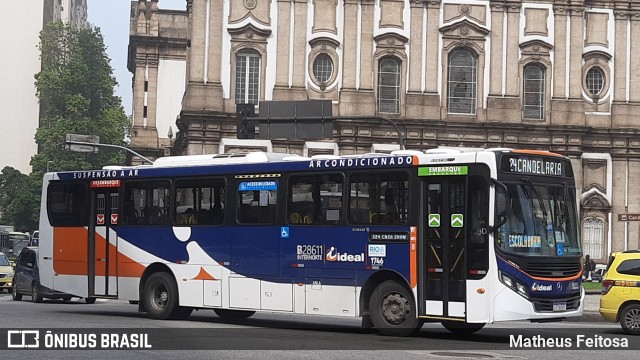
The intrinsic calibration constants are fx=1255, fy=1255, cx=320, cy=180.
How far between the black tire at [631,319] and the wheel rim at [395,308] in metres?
5.27

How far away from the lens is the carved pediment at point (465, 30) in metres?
62.0

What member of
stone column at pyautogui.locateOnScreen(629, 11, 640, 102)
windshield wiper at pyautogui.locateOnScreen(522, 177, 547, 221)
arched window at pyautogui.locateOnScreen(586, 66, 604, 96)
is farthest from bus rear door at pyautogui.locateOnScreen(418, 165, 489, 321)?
stone column at pyautogui.locateOnScreen(629, 11, 640, 102)

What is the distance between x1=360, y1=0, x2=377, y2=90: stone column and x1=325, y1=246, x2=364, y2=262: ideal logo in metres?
39.8

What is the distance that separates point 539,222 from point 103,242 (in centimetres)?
975

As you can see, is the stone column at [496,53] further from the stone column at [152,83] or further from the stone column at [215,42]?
the stone column at [152,83]

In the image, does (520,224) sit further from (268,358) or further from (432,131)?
(432,131)

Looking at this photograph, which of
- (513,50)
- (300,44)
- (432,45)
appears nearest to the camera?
(300,44)

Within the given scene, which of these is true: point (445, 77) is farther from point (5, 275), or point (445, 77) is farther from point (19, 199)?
point (19, 199)

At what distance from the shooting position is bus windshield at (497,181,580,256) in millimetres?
19781

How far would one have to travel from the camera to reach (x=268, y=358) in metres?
16.0

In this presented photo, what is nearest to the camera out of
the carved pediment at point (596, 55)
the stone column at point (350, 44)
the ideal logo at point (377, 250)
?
the ideal logo at point (377, 250)

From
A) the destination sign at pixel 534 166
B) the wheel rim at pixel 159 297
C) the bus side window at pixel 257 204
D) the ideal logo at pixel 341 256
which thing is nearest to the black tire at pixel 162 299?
the wheel rim at pixel 159 297

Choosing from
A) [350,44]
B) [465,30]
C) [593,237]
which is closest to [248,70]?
[350,44]

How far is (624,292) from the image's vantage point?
23.7 metres
